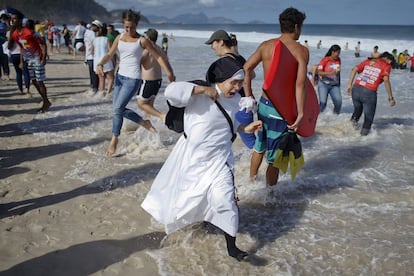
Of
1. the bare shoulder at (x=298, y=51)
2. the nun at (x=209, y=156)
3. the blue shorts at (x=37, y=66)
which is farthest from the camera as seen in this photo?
the blue shorts at (x=37, y=66)

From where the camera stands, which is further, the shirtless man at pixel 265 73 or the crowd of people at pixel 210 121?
the shirtless man at pixel 265 73

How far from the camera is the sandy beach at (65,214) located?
3.08m

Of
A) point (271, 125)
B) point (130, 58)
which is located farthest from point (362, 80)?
point (130, 58)

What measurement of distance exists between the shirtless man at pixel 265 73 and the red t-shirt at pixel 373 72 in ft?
11.4

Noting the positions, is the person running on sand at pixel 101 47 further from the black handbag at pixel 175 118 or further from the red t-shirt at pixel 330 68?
the black handbag at pixel 175 118

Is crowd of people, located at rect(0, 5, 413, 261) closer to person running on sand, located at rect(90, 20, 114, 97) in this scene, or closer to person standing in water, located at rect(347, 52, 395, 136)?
person running on sand, located at rect(90, 20, 114, 97)

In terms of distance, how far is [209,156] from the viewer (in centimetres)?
296

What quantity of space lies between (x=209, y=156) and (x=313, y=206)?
1873 millimetres

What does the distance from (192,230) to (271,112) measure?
147cm

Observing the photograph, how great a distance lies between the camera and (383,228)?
3795 mm

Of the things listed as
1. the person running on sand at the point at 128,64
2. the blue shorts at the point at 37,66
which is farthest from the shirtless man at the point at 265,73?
the blue shorts at the point at 37,66

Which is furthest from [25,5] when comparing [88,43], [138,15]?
[138,15]

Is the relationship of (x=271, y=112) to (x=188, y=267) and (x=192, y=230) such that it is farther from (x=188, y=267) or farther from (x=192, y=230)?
(x=188, y=267)

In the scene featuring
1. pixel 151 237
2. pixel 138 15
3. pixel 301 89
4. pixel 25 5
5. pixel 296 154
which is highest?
pixel 25 5
